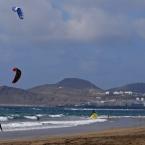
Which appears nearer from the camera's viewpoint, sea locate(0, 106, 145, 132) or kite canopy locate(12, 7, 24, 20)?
kite canopy locate(12, 7, 24, 20)

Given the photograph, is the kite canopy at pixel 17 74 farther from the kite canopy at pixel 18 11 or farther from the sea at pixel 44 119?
the sea at pixel 44 119

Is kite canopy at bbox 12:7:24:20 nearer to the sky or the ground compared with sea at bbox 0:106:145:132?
nearer to the sky

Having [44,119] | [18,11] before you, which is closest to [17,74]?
[18,11]

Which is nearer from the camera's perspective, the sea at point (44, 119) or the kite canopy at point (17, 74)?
the kite canopy at point (17, 74)

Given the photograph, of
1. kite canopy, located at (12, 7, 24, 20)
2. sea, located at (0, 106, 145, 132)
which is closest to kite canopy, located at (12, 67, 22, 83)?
kite canopy, located at (12, 7, 24, 20)

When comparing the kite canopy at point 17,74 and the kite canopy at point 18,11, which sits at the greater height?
the kite canopy at point 18,11

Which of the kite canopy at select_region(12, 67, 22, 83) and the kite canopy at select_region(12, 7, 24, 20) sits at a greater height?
the kite canopy at select_region(12, 7, 24, 20)

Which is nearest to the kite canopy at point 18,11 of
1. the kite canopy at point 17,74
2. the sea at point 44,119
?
the kite canopy at point 17,74

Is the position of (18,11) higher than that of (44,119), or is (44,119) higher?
(18,11)

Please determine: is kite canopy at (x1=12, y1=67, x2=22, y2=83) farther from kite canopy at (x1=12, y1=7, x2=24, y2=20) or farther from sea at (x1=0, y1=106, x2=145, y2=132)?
sea at (x1=0, y1=106, x2=145, y2=132)

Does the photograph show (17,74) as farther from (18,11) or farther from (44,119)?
(44,119)

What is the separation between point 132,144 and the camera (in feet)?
68.1

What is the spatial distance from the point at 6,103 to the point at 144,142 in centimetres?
17507

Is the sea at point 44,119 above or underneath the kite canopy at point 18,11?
underneath
